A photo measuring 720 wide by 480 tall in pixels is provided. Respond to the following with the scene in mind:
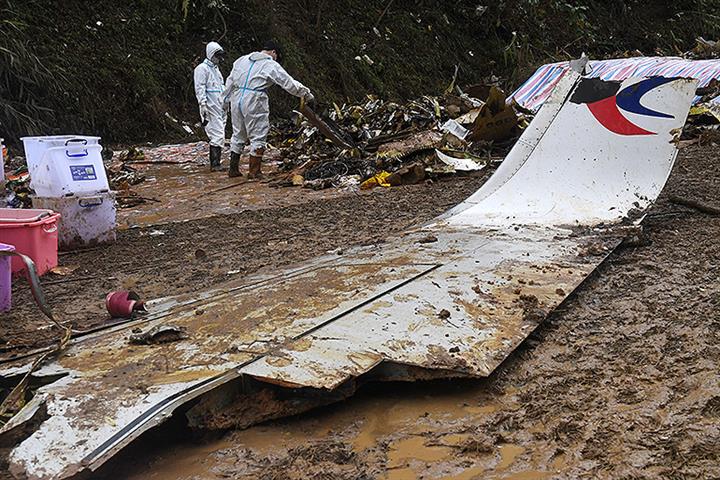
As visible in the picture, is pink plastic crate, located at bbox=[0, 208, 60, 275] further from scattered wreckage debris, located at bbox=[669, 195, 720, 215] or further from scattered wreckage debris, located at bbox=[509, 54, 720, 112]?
scattered wreckage debris, located at bbox=[509, 54, 720, 112]

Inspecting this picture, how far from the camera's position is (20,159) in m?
8.84

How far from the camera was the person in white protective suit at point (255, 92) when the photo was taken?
7.47 metres

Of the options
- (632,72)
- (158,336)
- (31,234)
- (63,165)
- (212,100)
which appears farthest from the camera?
(632,72)

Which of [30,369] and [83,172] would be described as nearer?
[30,369]

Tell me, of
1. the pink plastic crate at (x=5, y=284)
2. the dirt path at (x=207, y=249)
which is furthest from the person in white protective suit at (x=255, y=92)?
the pink plastic crate at (x=5, y=284)

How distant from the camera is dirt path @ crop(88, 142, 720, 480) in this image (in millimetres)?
1819

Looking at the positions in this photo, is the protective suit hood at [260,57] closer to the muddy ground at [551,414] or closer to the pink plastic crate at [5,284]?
the muddy ground at [551,414]

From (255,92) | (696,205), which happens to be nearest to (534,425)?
(696,205)

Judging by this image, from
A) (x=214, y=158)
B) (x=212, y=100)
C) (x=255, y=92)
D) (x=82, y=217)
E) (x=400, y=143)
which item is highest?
(x=255, y=92)

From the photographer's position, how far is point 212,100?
8688mm

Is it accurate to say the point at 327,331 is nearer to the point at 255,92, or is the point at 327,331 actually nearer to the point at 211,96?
the point at 255,92

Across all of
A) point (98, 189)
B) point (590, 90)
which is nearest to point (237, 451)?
point (98, 189)

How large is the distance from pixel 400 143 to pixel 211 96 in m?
2.54

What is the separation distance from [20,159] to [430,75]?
8.57 meters
